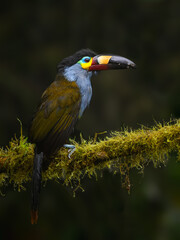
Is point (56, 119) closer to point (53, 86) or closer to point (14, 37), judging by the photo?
point (53, 86)

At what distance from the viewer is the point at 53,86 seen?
11.4ft

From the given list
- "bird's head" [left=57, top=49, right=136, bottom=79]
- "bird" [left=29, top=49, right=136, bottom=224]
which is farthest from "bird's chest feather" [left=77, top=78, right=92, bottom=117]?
"bird's head" [left=57, top=49, right=136, bottom=79]

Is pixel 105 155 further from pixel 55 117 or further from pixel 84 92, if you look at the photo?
pixel 84 92

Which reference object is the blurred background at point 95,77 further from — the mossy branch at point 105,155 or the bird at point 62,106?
the mossy branch at point 105,155

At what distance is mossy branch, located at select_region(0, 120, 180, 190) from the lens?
2.77 meters

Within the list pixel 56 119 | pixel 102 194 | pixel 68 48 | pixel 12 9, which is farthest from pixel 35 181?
pixel 12 9

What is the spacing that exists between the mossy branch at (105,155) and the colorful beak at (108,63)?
886mm

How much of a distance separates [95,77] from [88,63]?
1786mm

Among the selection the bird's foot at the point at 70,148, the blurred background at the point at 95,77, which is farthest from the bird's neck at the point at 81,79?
the blurred background at the point at 95,77

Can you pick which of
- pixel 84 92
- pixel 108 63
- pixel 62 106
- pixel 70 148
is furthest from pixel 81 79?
pixel 70 148

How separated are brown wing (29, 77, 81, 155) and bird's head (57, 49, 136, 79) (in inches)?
9.6

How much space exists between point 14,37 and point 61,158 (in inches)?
122

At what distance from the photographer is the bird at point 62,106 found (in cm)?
294

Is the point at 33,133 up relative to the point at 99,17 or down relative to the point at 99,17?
down
